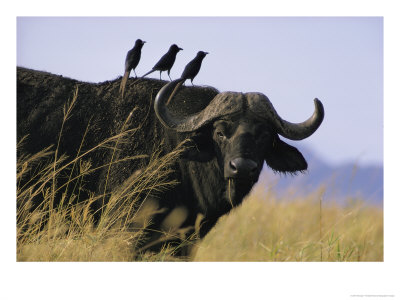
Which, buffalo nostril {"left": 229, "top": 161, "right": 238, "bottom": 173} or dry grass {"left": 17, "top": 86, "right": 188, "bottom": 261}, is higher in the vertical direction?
buffalo nostril {"left": 229, "top": 161, "right": 238, "bottom": 173}

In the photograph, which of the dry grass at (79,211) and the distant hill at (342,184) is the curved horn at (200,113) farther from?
the distant hill at (342,184)

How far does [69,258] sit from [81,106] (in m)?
1.59

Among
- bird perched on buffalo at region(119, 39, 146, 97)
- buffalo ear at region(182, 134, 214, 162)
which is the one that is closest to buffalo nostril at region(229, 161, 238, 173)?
buffalo ear at region(182, 134, 214, 162)

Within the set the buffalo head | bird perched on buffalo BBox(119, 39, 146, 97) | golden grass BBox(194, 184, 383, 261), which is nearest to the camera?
the buffalo head

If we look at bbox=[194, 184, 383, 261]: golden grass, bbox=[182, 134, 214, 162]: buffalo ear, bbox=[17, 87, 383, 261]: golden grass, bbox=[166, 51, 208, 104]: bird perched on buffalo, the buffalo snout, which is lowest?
bbox=[194, 184, 383, 261]: golden grass

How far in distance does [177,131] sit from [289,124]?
92cm

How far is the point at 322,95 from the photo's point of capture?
577 cm

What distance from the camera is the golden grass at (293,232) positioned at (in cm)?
575

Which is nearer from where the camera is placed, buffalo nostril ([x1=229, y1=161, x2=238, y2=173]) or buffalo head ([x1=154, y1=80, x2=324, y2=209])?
buffalo nostril ([x1=229, y1=161, x2=238, y2=173])

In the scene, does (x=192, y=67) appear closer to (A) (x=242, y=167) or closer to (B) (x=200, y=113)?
(B) (x=200, y=113)

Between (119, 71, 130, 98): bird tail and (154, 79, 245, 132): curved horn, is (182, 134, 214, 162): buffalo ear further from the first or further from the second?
(119, 71, 130, 98): bird tail

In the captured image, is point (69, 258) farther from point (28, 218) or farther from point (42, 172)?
point (42, 172)

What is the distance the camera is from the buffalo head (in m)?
5.09

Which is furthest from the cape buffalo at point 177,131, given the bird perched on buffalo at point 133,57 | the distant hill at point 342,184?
the distant hill at point 342,184
